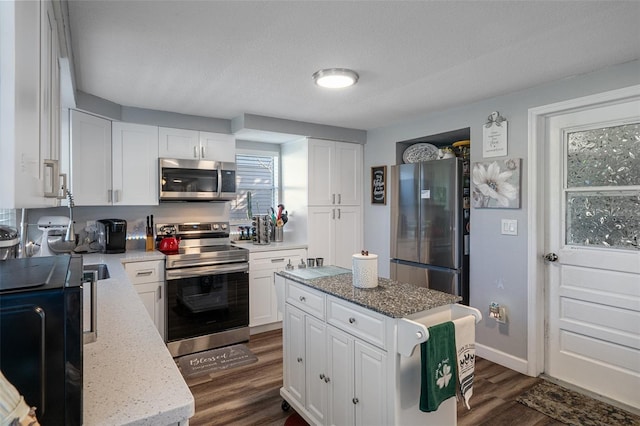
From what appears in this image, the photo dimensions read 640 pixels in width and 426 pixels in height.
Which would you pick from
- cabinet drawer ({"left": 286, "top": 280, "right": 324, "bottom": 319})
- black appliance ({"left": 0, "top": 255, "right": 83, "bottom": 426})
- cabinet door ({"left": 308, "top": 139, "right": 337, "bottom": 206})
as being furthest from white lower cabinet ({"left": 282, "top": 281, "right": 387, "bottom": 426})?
cabinet door ({"left": 308, "top": 139, "right": 337, "bottom": 206})

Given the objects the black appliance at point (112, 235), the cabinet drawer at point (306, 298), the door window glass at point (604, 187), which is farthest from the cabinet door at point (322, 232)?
the door window glass at point (604, 187)

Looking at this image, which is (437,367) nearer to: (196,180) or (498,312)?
(498,312)

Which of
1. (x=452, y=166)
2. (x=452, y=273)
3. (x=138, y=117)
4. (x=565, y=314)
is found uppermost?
(x=138, y=117)

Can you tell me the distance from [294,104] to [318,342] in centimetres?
210

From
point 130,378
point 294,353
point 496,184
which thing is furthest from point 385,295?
point 496,184

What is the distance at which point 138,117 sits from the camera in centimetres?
338

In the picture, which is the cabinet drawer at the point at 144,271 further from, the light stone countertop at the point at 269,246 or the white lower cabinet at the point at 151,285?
the light stone countertop at the point at 269,246

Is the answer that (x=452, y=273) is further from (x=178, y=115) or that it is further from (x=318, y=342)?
(x=178, y=115)

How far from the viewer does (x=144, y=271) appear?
3.17m

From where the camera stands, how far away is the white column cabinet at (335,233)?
4.14m

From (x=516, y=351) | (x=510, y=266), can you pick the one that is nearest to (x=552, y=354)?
(x=516, y=351)

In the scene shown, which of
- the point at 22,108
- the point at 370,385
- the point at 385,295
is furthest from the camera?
the point at 385,295

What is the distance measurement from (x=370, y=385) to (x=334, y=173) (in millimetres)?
2851

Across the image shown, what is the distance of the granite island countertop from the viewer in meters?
1.69
